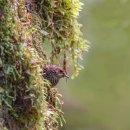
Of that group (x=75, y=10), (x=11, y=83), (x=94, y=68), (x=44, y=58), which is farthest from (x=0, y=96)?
(x=94, y=68)

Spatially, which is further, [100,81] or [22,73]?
[100,81]

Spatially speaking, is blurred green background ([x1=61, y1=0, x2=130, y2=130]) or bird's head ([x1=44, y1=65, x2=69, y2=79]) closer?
bird's head ([x1=44, y1=65, x2=69, y2=79])

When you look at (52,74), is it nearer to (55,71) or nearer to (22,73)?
(55,71)

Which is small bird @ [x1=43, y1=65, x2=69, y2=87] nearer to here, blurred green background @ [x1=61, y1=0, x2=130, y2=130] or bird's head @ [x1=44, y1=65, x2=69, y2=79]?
bird's head @ [x1=44, y1=65, x2=69, y2=79]

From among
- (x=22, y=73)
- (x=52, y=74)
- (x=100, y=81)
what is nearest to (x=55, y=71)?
(x=52, y=74)

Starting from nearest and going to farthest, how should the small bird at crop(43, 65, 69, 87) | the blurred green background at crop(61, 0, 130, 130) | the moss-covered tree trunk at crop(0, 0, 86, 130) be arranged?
the moss-covered tree trunk at crop(0, 0, 86, 130) → the small bird at crop(43, 65, 69, 87) → the blurred green background at crop(61, 0, 130, 130)

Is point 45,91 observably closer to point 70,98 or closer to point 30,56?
point 30,56

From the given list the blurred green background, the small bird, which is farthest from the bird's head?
the blurred green background

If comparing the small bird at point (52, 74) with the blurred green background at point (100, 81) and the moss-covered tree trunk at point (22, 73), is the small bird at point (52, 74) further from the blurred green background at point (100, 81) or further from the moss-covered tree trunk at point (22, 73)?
the blurred green background at point (100, 81)
